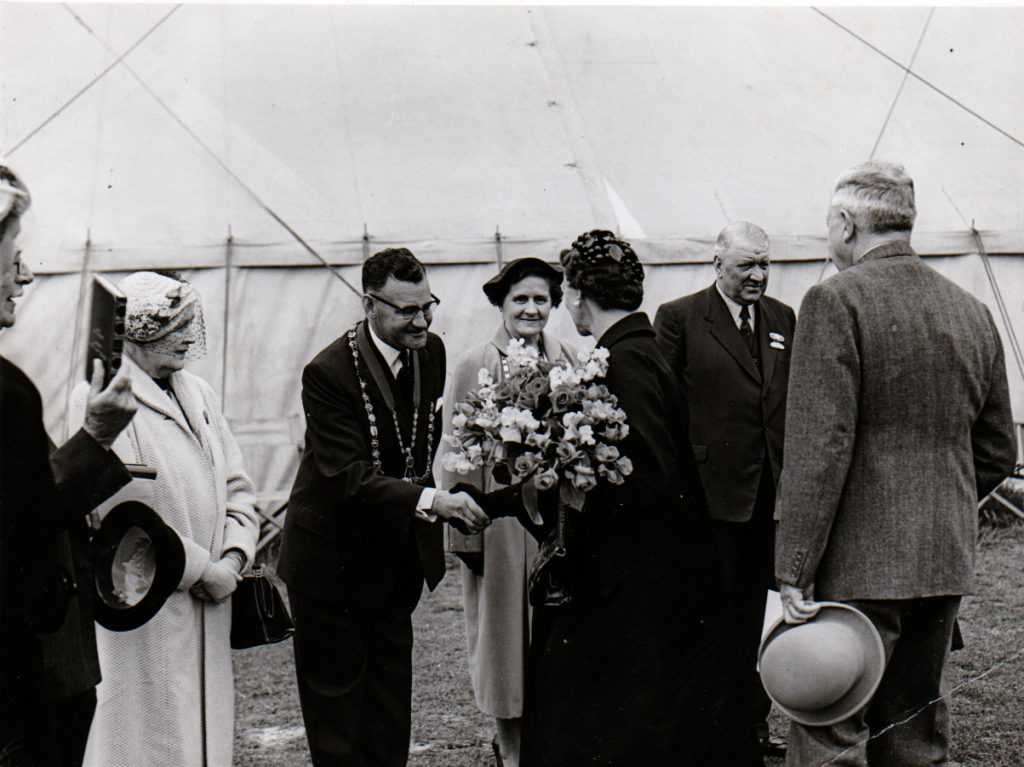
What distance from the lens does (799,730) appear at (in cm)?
346

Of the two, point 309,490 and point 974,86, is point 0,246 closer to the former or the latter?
point 309,490

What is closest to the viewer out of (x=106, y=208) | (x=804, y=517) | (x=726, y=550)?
(x=804, y=517)

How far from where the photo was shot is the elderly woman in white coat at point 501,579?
458cm

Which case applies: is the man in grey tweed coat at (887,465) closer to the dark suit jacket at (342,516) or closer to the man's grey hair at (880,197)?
the man's grey hair at (880,197)

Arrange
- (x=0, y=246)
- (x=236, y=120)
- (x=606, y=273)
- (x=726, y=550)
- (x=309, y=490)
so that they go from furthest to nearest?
(x=236, y=120) < (x=726, y=550) < (x=309, y=490) < (x=606, y=273) < (x=0, y=246)

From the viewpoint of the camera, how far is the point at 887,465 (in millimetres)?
3340

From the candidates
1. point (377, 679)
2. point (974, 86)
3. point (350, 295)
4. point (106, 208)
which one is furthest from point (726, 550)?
point (974, 86)

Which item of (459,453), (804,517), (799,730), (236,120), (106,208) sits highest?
(236,120)

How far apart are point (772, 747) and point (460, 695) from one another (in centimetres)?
162

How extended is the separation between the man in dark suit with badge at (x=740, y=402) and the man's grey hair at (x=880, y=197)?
1806 millimetres

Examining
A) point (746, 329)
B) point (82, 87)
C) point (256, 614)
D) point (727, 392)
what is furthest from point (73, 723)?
point (82, 87)

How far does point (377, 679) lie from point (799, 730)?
1530 mm

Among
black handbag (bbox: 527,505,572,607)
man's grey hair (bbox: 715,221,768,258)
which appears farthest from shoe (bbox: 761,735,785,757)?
man's grey hair (bbox: 715,221,768,258)

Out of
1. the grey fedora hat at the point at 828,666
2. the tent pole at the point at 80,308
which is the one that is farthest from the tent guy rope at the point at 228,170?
the grey fedora hat at the point at 828,666
